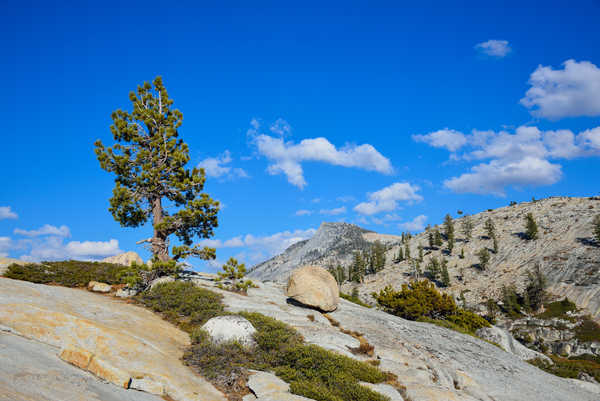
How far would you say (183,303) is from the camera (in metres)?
16.9

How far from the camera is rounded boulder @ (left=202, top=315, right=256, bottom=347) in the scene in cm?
1291

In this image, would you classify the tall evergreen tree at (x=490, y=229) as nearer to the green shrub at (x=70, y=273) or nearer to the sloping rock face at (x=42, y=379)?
the green shrub at (x=70, y=273)

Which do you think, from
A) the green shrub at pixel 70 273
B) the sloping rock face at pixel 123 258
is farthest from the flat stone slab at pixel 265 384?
the sloping rock face at pixel 123 258

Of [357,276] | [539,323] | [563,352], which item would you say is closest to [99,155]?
[563,352]

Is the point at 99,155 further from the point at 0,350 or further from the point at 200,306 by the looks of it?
the point at 0,350

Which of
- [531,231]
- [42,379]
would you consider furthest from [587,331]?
[42,379]

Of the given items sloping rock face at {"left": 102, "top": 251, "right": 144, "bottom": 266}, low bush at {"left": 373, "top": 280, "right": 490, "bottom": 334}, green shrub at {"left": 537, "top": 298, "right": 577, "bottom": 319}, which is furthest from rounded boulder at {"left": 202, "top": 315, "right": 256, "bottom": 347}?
green shrub at {"left": 537, "top": 298, "right": 577, "bottom": 319}

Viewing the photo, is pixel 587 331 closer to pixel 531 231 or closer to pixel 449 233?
pixel 531 231

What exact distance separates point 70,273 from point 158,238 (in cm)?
573

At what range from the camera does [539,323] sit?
198 ft

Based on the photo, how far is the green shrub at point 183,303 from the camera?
1576 centimetres

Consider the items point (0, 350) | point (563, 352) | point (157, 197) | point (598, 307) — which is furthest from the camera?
point (598, 307)

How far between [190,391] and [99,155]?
2024 cm

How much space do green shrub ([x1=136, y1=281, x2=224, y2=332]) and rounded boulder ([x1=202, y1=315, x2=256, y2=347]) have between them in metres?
2.11
